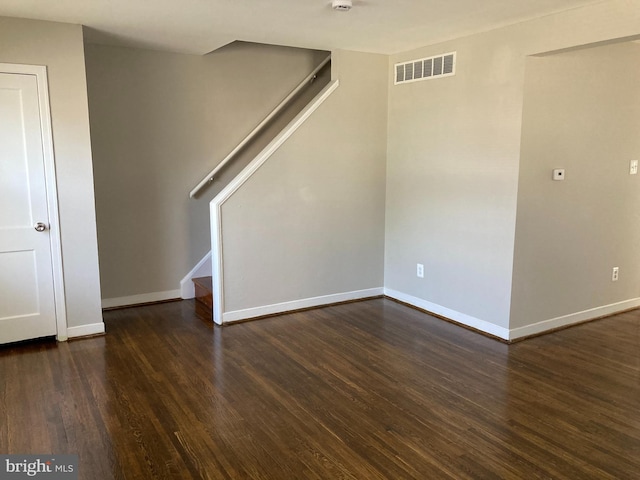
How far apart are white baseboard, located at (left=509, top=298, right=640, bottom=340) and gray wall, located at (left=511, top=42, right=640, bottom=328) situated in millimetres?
45

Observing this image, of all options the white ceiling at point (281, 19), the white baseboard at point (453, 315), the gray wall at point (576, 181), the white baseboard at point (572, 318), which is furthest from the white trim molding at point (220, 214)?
the white baseboard at point (572, 318)

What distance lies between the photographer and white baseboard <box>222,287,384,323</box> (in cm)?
423

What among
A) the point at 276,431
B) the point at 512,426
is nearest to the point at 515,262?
the point at 512,426

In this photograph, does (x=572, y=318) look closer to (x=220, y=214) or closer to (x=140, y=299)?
(x=220, y=214)

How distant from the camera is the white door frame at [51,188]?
3443mm

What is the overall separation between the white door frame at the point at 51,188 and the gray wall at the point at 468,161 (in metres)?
2.86

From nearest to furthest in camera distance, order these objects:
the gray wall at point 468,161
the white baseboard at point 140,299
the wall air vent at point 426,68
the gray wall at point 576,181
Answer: the gray wall at point 468,161, the gray wall at point 576,181, the wall air vent at point 426,68, the white baseboard at point 140,299

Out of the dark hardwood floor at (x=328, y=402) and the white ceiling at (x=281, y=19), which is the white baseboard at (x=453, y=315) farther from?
the white ceiling at (x=281, y=19)

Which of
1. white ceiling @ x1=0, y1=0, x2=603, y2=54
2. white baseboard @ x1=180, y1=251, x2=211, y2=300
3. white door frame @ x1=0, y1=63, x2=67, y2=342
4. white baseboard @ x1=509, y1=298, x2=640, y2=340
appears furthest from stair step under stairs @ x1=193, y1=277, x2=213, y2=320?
white baseboard @ x1=509, y1=298, x2=640, y2=340

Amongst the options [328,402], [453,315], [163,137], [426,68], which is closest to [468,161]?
[426,68]

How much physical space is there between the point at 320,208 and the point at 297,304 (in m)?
0.90

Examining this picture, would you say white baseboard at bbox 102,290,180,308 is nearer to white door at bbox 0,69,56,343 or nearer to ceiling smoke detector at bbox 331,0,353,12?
white door at bbox 0,69,56,343

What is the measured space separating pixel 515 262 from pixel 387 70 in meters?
2.17

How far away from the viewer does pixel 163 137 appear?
466cm
